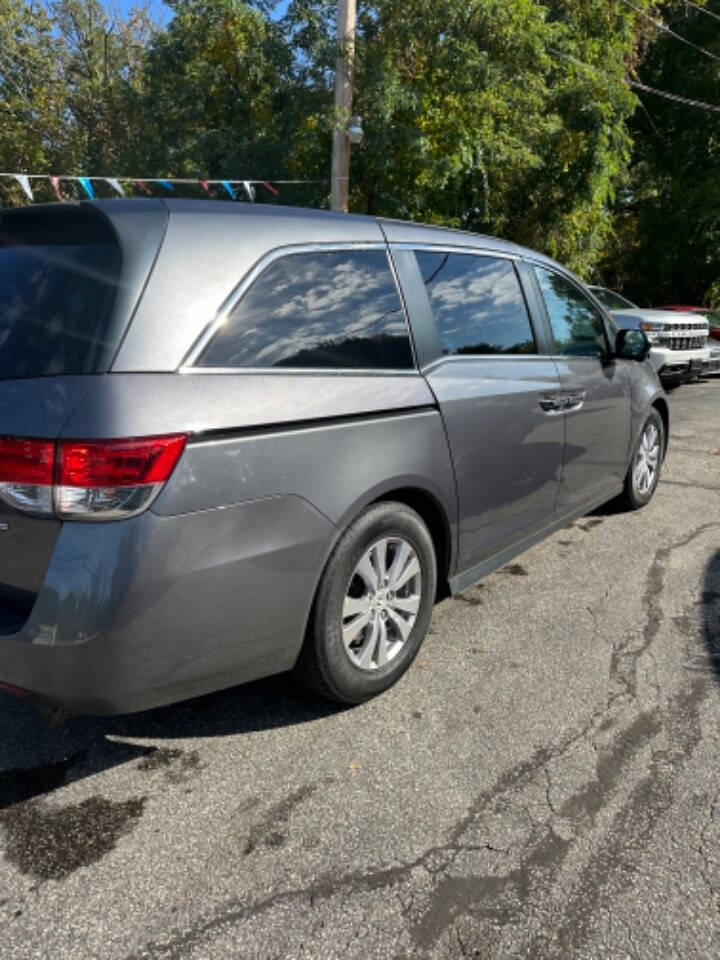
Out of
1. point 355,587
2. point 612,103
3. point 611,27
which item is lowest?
point 355,587

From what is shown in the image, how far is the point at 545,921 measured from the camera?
1968mm

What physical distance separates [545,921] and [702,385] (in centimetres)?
1309

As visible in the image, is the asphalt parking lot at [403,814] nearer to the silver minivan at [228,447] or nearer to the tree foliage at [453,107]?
the silver minivan at [228,447]

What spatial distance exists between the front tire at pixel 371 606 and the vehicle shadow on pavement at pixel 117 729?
22 cm

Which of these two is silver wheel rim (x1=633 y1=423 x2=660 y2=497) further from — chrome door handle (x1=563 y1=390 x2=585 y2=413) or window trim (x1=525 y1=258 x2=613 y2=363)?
chrome door handle (x1=563 y1=390 x2=585 y2=413)

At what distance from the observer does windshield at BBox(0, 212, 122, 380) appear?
7.35 feet

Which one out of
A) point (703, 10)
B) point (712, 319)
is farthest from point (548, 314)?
point (703, 10)

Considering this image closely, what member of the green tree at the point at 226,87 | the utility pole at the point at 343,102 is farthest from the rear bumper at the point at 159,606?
the green tree at the point at 226,87

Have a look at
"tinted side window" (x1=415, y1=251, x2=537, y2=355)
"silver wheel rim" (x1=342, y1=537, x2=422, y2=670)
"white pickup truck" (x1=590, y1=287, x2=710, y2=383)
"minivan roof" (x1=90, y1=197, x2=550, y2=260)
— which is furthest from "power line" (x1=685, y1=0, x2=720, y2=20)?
"silver wheel rim" (x1=342, y1=537, x2=422, y2=670)

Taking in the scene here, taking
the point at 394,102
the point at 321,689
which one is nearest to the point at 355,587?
the point at 321,689

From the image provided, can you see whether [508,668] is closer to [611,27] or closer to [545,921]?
[545,921]

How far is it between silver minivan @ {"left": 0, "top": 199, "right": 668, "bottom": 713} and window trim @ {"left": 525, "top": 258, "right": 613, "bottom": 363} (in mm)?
749

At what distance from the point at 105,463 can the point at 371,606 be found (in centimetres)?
118

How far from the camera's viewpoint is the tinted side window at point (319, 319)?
8.11 ft
